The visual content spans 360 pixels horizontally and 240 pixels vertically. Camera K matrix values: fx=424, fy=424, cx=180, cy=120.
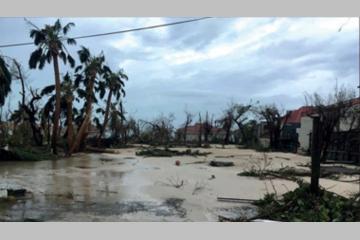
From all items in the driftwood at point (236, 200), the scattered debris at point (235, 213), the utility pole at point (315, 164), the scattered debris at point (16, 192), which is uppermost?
the utility pole at point (315, 164)

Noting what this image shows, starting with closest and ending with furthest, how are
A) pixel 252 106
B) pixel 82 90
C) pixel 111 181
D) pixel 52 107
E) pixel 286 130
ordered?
pixel 111 181
pixel 52 107
pixel 82 90
pixel 286 130
pixel 252 106

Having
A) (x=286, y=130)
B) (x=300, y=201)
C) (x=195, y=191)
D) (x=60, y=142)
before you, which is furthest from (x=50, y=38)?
(x=286, y=130)

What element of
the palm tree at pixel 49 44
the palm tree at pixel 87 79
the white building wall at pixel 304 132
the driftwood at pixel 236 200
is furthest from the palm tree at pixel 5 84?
the white building wall at pixel 304 132

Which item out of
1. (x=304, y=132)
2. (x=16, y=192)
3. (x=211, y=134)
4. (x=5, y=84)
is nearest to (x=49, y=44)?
(x=5, y=84)

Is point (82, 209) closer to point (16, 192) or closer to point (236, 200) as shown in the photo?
point (16, 192)

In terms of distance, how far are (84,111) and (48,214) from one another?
79.1ft

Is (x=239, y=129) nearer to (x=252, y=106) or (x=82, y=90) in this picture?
(x=252, y=106)

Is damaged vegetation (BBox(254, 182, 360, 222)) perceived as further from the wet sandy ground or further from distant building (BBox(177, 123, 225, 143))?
distant building (BBox(177, 123, 225, 143))

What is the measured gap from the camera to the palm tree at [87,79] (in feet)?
90.1

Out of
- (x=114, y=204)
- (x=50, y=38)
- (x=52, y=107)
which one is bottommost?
(x=114, y=204)

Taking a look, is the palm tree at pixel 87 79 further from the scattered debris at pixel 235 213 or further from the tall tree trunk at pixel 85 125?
the scattered debris at pixel 235 213

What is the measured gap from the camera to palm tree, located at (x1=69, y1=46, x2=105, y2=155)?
90.1 feet

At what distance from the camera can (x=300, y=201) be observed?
27.2 feet

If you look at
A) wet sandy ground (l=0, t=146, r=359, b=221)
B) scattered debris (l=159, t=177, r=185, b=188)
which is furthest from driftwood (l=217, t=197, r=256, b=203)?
scattered debris (l=159, t=177, r=185, b=188)
